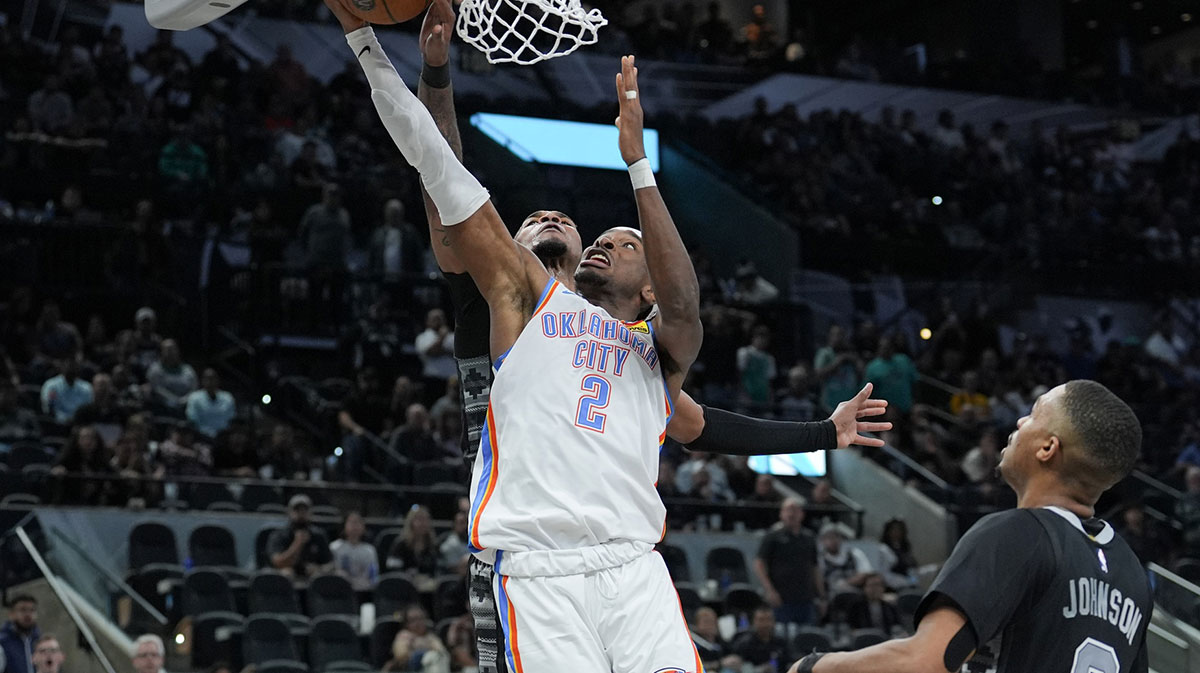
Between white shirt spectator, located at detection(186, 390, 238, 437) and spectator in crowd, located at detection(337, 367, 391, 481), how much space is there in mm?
1042

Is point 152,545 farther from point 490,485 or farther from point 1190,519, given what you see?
point 1190,519

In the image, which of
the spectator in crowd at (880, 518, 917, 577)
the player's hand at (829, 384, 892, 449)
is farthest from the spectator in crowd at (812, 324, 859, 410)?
the player's hand at (829, 384, 892, 449)

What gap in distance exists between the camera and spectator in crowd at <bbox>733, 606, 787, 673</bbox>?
36.5ft

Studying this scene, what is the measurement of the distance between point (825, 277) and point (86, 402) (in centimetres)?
984

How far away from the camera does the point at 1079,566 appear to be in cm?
326

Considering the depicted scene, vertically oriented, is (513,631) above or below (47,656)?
above

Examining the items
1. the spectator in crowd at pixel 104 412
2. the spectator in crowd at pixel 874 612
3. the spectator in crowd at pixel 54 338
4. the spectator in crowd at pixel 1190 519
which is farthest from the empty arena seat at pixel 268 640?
the spectator in crowd at pixel 1190 519

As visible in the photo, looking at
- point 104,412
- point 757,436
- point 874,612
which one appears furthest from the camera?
point 104,412

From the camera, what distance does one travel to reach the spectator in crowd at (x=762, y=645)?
11.1 metres

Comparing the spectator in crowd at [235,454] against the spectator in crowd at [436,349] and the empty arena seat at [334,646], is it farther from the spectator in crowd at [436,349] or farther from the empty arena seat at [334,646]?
the empty arena seat at [334,646]

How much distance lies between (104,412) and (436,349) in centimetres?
325

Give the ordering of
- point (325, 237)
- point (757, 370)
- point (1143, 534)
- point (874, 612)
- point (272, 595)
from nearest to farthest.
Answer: point (272, 595) → point (874, 612) → point (1143, 534) → point (325, 237) → point (757, 370)

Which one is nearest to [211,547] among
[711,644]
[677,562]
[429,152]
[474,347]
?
[677,562]

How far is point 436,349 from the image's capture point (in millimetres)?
14305
